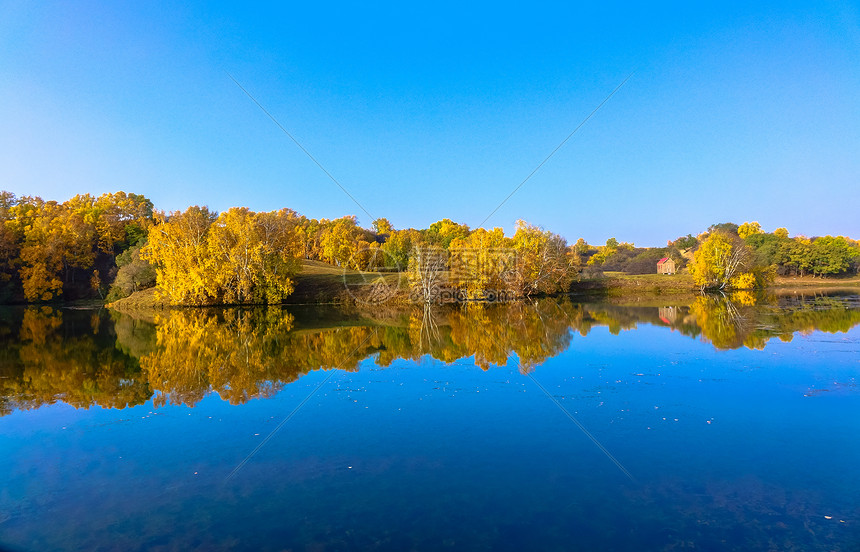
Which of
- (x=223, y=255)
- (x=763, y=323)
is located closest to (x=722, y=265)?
(x=763, y=323)

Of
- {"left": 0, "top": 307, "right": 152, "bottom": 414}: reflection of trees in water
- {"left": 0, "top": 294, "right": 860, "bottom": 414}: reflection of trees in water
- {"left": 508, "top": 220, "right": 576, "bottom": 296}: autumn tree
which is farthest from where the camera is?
{"left": 508, "top": 220, "right": 576, "bottom": 296}: autumn tree

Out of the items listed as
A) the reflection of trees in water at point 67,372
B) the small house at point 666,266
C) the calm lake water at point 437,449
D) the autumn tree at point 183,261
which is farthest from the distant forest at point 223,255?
the calm lake water at point 437,449

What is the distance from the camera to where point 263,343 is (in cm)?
1962

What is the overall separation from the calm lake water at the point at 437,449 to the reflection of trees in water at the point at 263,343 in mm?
187

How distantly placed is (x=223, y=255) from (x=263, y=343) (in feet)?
77.3

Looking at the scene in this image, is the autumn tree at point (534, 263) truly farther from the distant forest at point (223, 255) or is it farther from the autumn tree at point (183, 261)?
the autumn tree at point (183, 261)

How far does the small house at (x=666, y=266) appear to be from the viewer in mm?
87312

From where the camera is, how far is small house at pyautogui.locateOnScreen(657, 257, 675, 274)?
87312 mm

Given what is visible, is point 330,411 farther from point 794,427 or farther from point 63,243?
point 63,243

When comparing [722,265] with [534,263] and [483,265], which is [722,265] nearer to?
[534,263]

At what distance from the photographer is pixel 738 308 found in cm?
3256

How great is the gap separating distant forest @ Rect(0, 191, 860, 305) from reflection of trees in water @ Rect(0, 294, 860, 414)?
7.89 meters

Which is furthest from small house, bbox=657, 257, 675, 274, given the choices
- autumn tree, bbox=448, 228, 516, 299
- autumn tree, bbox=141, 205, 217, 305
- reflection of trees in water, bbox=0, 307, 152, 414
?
reflection of trees in water, bbox=0, 307, 152, 414

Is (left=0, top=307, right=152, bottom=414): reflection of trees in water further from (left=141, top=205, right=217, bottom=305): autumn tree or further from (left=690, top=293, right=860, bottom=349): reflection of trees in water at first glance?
(left=690, top=293, right=860, bottom=349): reflection of trees in water
